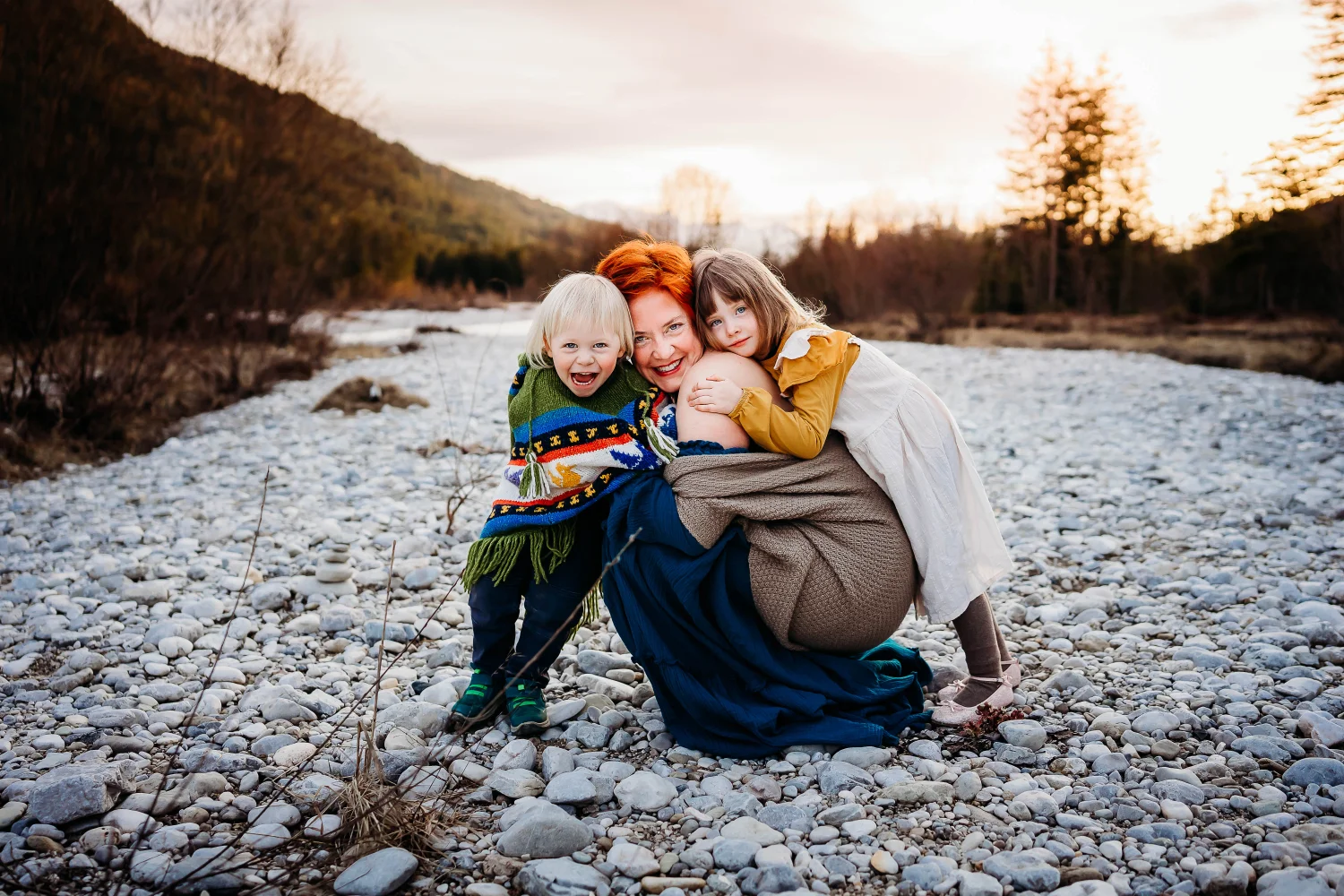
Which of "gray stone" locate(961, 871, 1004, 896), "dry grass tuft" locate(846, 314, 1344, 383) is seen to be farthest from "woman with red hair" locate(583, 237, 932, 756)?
"dry grass tuft" locate(846, 314, 1344, 383)

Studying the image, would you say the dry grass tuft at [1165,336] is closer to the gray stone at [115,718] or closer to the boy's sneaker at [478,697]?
the boy's sneaker at [478,697]

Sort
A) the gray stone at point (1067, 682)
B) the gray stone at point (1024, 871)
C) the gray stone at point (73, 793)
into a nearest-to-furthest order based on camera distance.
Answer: the gray stone at point (1024, 871), the gray stone at point (73, 793), the gray stone at point (1067, 682)

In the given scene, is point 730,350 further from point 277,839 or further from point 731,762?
point 277,839

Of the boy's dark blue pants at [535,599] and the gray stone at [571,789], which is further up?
the boy's dark blue pants at [535,599]

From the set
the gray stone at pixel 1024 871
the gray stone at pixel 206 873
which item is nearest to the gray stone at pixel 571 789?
the gray stone at pixel 206 873

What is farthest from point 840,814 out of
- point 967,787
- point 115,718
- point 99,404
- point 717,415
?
point 99,404

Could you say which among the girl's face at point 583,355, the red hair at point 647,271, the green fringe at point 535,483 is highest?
the red hair at point 647,271

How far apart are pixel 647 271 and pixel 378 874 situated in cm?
178

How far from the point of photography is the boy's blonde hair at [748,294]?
273 centimetres

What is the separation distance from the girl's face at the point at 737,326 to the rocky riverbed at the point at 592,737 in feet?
4.00

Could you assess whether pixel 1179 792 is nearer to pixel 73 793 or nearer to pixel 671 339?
pixel 671 339

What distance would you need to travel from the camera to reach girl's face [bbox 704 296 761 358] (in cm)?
273

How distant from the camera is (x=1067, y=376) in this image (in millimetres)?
12727

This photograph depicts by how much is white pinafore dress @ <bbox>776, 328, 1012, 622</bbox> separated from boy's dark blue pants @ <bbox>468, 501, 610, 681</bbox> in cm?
82
